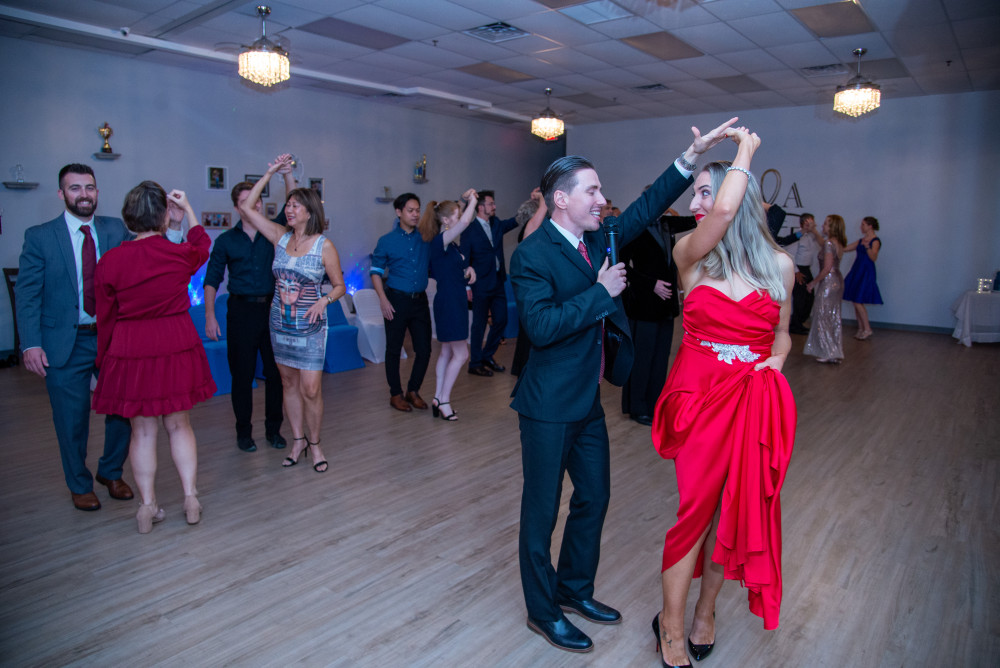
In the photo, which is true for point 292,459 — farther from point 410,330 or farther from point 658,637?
point 658,637

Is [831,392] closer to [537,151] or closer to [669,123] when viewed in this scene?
[669,123]

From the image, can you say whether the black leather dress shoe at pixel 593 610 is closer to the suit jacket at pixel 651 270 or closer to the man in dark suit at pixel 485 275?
the suit jacket at pixel 651 270

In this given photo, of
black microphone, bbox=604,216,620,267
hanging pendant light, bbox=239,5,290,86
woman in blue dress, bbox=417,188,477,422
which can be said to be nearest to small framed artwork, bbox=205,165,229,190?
hanging pendant light, bbox=239,5,290,86

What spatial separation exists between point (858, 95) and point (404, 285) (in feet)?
17.0

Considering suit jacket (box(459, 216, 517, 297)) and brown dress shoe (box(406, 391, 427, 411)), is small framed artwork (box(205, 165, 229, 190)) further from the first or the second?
brown dress shoe (box(406, 391, 427, 411))

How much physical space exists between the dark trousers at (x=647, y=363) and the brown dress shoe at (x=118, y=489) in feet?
10.7

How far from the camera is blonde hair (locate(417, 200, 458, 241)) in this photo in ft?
17.1

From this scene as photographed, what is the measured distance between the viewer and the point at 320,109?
9195 mm

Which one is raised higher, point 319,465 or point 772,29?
point 772,29

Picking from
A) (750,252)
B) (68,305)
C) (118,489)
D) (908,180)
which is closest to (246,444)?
(118,489)

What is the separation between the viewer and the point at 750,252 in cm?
212

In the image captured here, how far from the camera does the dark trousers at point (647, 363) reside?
4.88m

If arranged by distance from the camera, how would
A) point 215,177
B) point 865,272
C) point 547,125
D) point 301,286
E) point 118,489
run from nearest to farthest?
point 118,489
point 301,286
point 215,177
point 547,125
point 865,272

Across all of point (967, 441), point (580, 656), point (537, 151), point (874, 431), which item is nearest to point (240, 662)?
point (580, 656)
